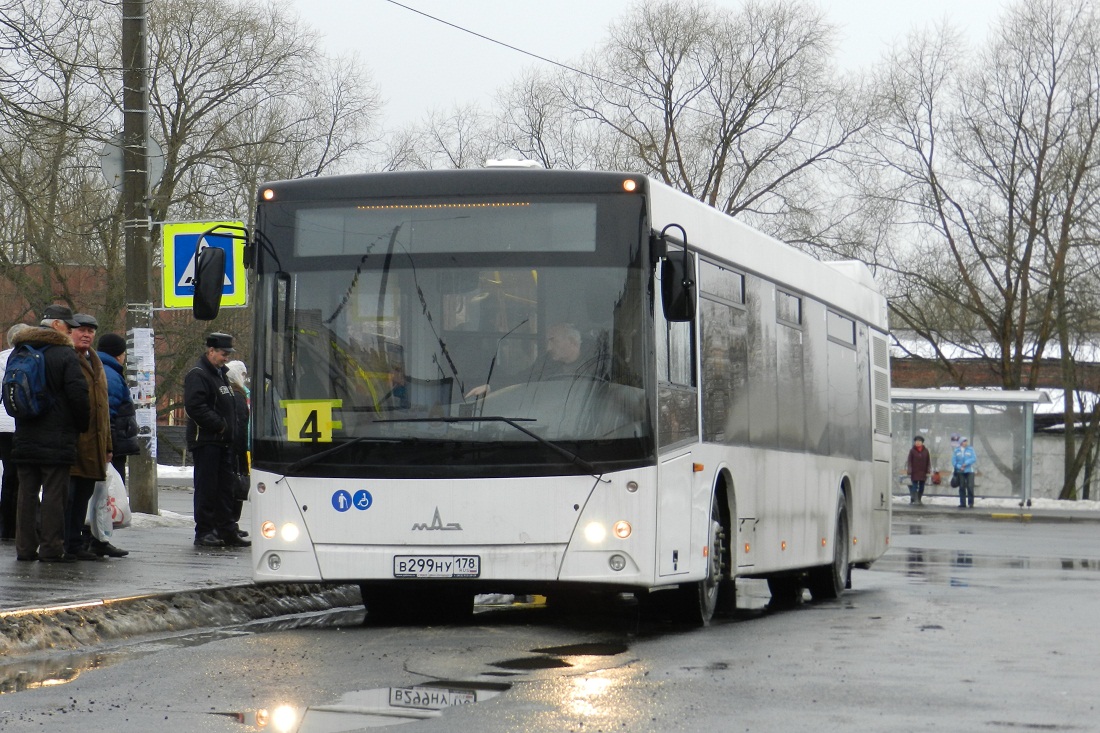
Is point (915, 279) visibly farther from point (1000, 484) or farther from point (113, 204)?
point (113, 204)

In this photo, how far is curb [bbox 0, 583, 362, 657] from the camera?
926 centimetres

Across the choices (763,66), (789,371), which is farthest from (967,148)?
(789,371)

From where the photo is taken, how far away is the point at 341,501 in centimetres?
1027

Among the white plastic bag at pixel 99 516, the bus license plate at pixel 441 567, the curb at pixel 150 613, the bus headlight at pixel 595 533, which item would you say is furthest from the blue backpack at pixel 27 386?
the bus headlight at pixel 595 533

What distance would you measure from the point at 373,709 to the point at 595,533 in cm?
328

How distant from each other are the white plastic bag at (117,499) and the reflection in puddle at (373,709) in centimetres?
730

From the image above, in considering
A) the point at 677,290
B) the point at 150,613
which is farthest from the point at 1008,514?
the point at 150,613

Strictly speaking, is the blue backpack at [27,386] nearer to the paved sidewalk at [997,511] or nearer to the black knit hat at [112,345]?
the black knit hat at [112,345]

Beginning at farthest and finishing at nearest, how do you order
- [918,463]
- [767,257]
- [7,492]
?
[918,463], [7,492], [767,257]

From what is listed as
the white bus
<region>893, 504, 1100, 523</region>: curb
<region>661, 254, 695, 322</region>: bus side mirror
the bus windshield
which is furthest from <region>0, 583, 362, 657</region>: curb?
<region>893, 504, 1100, 523</region>: curb

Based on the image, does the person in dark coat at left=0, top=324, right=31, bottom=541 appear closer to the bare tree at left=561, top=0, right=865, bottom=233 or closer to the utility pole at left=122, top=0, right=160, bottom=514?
the utility pole at left=122, top=0, right=160, bottom=514

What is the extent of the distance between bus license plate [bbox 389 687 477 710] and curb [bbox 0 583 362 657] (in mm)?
2596

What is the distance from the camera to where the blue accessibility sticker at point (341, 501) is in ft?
33.6

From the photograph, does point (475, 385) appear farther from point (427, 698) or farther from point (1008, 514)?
point (1008, 514)
